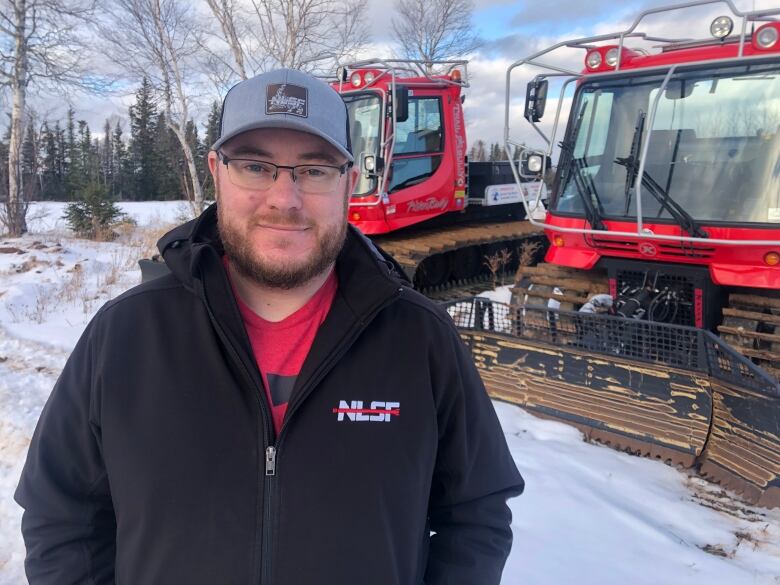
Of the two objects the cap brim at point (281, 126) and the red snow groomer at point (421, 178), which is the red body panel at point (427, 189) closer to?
the red snow groomer at point (421, 178)

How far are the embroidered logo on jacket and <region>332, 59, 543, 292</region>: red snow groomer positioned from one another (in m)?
6.39

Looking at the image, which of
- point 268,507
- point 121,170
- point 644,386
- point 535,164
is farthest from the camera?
point 121,170

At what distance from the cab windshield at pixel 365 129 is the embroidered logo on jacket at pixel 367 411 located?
678 centimetres

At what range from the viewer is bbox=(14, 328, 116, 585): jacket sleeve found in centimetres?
147

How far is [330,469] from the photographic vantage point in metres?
1.41

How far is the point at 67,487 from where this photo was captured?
1488 mm

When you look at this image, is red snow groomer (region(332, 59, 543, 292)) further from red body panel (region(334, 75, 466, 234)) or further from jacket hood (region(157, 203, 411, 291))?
jacket hood (region(157, 203, 411, 291))

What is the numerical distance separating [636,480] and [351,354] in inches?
117

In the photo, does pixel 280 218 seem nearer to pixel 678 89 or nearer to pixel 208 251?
pixel 208 251

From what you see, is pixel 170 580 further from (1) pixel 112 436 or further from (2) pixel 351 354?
(2) pixel 351 354

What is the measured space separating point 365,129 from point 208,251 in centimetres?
698

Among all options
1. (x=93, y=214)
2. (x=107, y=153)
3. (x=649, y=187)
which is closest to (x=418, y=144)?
(x=649, y=187)

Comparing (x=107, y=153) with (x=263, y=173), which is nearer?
(x=263, y=173)

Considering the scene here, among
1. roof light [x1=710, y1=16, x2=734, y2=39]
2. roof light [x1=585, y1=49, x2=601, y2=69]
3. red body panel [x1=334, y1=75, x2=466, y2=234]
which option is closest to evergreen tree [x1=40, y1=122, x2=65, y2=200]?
red body panel [x1=334, y1=75, x2=466, y2=234]
